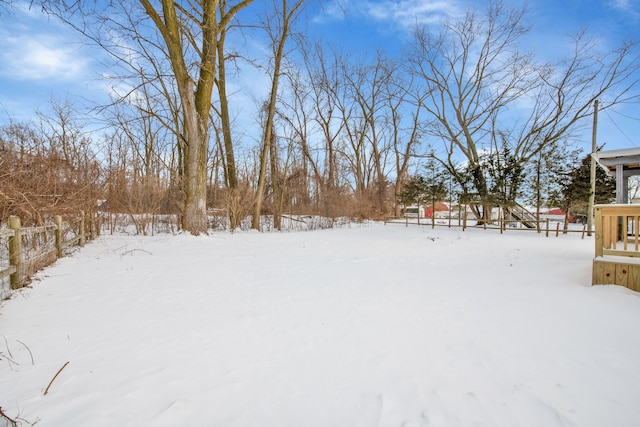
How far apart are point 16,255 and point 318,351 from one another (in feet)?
14.7

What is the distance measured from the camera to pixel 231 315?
334 centimetres

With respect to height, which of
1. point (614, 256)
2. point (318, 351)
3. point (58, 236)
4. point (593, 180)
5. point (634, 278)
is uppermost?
point (593, 180)

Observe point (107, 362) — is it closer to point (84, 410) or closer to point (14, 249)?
point (84, 410)

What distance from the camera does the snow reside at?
5.90 ft

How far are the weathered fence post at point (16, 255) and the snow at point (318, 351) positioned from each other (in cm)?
24

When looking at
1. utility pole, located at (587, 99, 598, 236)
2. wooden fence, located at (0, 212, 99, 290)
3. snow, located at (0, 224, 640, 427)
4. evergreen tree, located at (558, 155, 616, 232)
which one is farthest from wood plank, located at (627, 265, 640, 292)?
evergreen tree, located at (558, 155, 616, 232)

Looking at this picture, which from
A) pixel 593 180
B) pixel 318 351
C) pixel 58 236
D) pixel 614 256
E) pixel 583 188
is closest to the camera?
pixel 318 351

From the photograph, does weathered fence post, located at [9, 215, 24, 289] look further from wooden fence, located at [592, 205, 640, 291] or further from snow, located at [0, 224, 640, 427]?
wooden fence, located at [592, 205, 640, 291]

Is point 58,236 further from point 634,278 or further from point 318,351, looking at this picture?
point 634,278

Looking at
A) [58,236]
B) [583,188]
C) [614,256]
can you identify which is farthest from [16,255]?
[583,188]

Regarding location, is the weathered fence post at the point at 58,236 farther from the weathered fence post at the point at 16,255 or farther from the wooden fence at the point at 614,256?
the wooden fence at the point at 614,256

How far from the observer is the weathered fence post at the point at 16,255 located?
12.7ft

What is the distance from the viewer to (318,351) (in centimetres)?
254

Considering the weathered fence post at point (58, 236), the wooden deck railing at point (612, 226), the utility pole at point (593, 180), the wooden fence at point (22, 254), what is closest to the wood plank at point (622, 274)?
the wooden deck railing at point (612, 226)
